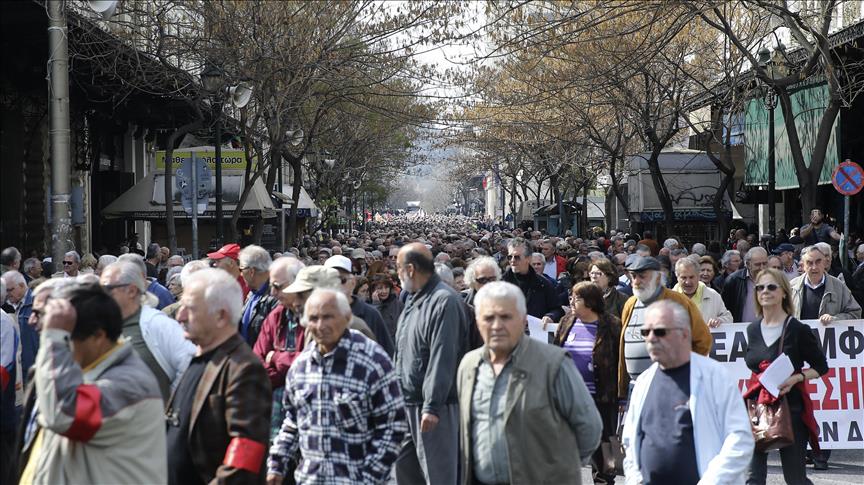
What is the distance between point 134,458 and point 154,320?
2.02 meters

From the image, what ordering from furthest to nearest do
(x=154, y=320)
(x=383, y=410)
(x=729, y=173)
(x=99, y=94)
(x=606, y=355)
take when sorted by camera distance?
(x=729, y=173)
(x=99, y=94)
(x=606, y=355)
(x=154, y=320)
(x=383, y=410)

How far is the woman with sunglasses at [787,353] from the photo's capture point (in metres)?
7.93

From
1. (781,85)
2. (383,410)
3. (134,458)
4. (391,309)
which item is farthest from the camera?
(781,85)

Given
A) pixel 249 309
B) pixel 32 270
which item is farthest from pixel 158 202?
pixel 249 309

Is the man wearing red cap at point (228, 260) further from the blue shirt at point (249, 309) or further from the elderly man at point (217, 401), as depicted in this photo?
the elderly man at point (217, 401)

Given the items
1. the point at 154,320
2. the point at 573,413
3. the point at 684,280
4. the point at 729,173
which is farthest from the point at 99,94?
the point at 573,413

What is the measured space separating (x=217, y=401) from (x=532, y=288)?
6.48 metres

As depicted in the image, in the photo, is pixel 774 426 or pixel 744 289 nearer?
pixel 774 426

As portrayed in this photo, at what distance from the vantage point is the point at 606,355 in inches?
357

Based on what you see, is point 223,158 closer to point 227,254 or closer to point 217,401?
point 227,254

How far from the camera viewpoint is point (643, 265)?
8617 mm

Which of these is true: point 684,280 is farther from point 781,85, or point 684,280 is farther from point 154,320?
point 781,85

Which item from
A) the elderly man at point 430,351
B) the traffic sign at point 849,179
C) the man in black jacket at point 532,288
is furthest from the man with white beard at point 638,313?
the traffic sign at point 849,179

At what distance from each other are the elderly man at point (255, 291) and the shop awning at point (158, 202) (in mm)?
15547
